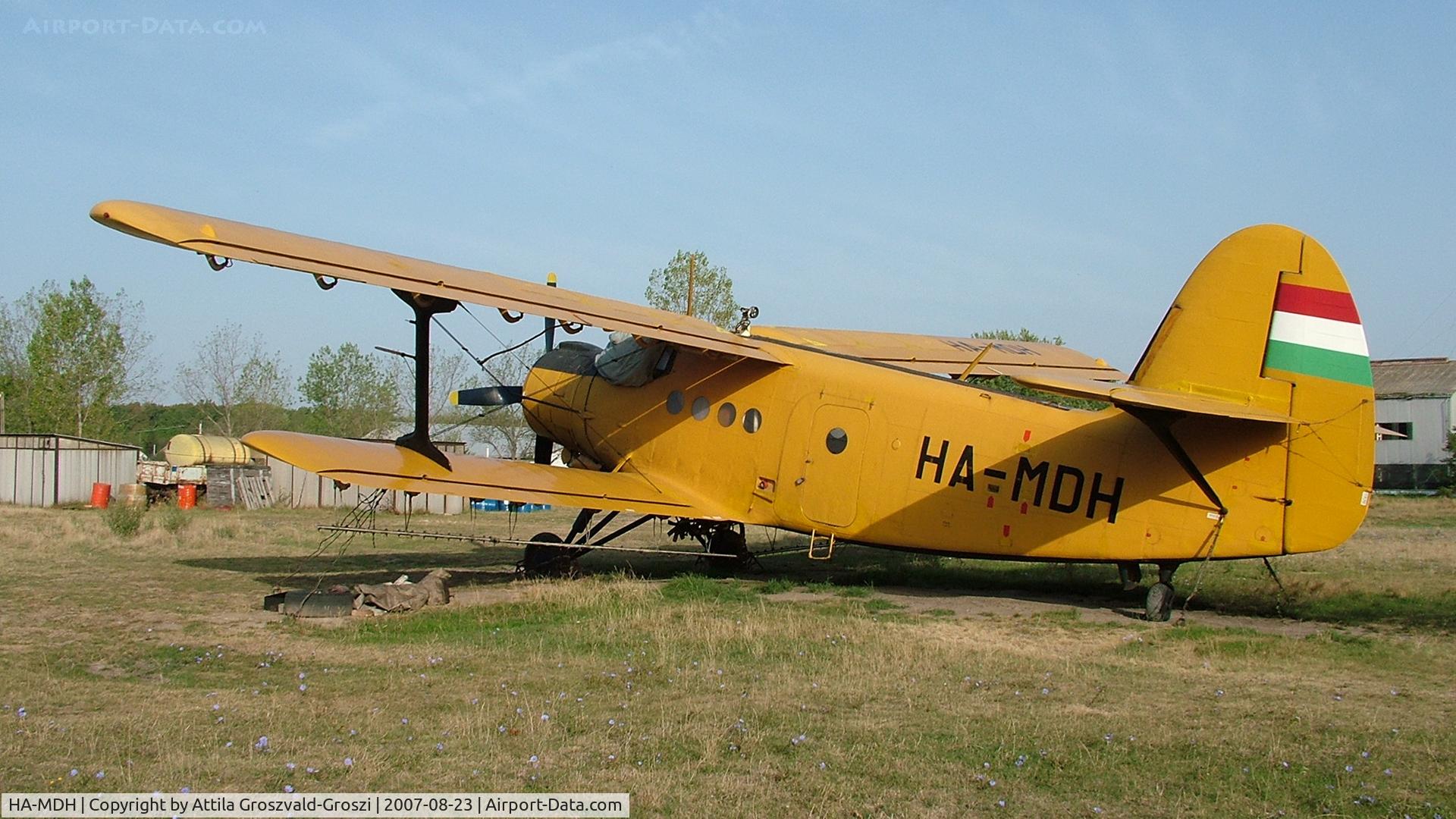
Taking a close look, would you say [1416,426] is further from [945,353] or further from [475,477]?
[475,477]

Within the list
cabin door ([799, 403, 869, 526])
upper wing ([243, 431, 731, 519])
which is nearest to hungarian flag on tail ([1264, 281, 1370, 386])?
cabin door ([799, 403, 869, 526])

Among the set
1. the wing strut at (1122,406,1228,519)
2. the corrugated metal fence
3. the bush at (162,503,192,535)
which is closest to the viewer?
the wing strut at (1122,406,1228,519)

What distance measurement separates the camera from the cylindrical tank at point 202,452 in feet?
141

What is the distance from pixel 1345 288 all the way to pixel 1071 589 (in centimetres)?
497

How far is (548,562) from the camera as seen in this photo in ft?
48.8

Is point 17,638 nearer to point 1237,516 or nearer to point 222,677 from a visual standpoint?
point 222,677

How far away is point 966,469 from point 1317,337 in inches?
152

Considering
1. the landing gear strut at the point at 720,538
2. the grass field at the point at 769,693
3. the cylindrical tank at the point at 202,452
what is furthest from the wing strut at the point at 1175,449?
the cylindrical tank at the point at 202,452

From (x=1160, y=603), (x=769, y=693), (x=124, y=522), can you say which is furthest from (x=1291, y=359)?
(x=124, y=522)

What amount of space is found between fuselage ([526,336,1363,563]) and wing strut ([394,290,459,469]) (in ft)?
8.36

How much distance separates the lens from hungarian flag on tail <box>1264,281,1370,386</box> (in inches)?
425

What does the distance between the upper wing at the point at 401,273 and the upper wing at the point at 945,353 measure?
2766mm

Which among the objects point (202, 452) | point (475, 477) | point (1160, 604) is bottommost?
point (1160, 604)

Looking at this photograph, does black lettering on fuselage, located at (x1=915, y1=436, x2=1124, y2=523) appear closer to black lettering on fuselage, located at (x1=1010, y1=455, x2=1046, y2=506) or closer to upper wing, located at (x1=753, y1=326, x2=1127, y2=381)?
black lettering on fuselage, located at (x1=1010, y1=455, x2=1046, y2=506)
